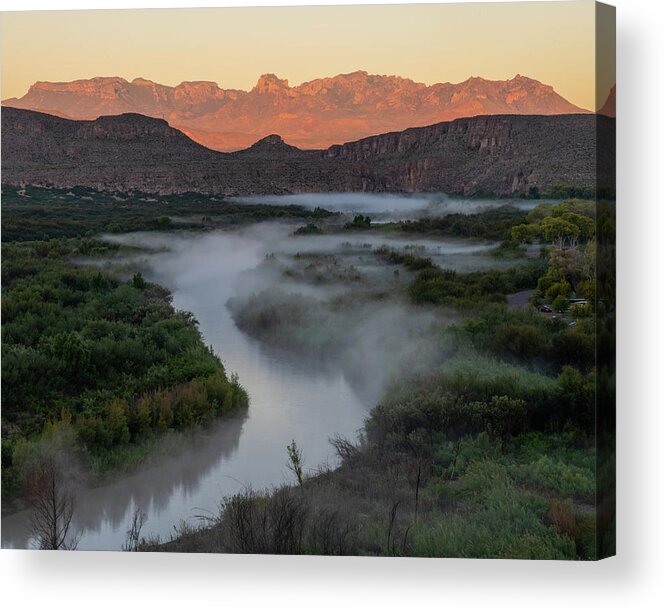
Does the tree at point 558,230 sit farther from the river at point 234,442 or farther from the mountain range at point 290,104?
the river at point 234,442

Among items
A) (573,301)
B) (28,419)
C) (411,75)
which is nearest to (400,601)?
(573,301)

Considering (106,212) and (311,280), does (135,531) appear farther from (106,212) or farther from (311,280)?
(106,212)

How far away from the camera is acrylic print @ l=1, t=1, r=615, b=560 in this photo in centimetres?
732

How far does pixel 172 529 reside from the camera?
7.62 metres

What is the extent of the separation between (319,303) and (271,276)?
366mm

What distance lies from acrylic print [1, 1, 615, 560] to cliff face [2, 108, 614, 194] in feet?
0.05

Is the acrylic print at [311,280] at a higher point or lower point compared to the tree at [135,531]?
higher

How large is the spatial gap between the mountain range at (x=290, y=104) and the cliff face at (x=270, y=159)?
65 millimetres

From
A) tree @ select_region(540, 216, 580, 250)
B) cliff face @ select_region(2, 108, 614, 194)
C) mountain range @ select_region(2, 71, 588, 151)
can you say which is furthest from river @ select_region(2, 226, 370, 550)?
tree @ select_region(540, 216, 580, 250)

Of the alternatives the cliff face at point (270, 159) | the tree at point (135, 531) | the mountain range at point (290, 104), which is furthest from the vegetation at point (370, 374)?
the mountain range at point (290, 104)

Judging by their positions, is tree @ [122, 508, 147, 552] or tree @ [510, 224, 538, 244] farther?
tree @ [122, 508, 147, 552]

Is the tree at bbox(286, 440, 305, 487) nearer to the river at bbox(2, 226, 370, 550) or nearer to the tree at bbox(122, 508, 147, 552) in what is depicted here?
the river at bbox(2, 226, 370, 550)

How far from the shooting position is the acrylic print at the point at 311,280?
7.32 meters

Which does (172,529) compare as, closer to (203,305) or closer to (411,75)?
(203,305)
